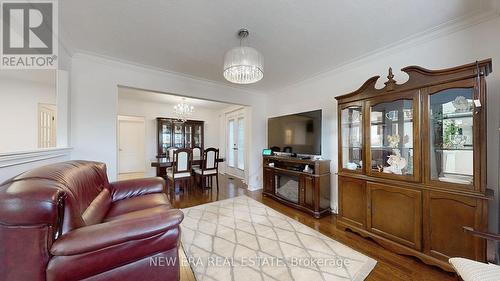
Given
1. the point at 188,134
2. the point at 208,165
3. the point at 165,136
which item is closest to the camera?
the point at 208,165

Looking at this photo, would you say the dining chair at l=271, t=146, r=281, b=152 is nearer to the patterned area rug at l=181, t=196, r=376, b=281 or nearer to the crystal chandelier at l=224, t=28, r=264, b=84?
the patterned area rug at l=181, t=196, r=376, b=281

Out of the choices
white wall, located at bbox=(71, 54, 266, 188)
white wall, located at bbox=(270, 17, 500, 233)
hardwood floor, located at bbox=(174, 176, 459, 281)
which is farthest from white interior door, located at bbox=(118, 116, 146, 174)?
white wall, located at bbox=(270, 17, 500, 233)

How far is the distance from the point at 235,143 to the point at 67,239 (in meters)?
5.31

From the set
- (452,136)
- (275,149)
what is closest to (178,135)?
(275,149)

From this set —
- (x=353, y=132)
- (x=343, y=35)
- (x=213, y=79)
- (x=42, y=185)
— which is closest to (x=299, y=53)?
(x=343, y=35)

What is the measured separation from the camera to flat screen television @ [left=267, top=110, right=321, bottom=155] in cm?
306

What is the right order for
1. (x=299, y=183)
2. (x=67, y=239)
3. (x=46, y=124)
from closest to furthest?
(x=67, y=239)
(x=299, y=183)
(x=46, y=124)

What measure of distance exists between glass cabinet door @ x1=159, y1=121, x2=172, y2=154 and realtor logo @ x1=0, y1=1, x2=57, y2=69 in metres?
3.43

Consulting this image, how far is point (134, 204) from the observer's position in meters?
1.91

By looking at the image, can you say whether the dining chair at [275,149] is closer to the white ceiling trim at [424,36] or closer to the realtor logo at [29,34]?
the white ceiling trim at [424,36]

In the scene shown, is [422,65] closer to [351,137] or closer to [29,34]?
[351,137]

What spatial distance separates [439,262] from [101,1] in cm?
378

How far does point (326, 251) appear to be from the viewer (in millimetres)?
1923

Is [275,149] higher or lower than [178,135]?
lower
